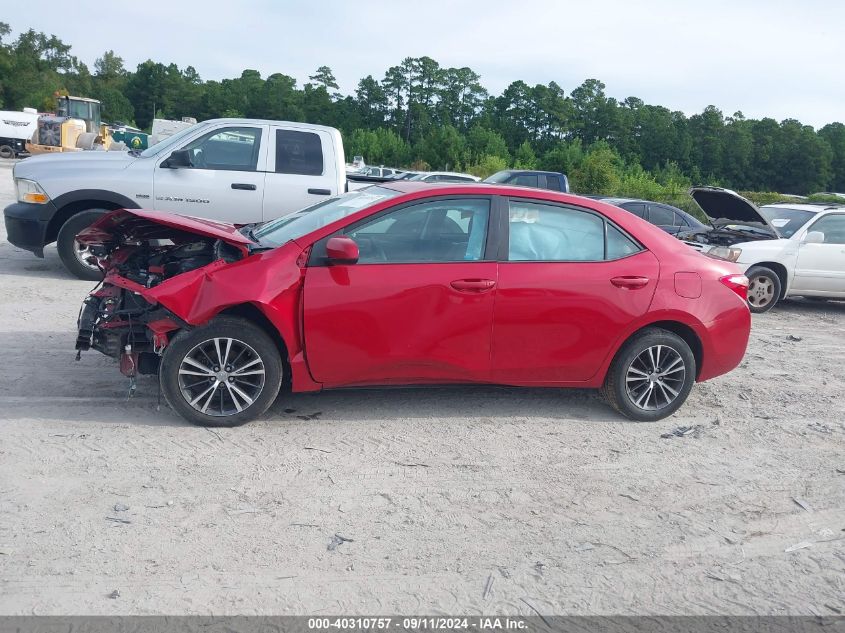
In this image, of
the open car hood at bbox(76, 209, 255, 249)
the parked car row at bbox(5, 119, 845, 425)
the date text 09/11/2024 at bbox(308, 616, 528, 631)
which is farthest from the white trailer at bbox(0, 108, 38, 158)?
the date text 09/11/2024 at bbox(308, 616, 528, 631)

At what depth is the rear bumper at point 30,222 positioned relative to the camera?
8.85m

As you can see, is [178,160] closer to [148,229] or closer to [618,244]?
[148,229]

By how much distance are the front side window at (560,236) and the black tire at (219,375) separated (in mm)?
1842

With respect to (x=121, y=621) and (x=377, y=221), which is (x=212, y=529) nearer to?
(x=121, y=621)

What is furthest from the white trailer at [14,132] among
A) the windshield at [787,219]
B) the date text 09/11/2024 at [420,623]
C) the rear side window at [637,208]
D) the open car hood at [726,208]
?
the date text 09/11/2024 at [420,623]

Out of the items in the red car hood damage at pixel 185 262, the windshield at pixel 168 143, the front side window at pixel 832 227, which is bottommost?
the red car hood damage at pixel 185 262

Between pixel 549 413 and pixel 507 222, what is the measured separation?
1.53 m

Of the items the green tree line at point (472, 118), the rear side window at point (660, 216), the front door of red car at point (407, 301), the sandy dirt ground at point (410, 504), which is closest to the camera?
the sandy dirt ground at point (410, 504)

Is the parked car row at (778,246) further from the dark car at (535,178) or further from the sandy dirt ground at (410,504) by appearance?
the dark car at (535,178)

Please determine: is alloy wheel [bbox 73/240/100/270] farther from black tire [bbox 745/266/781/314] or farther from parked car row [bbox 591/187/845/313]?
black tire [bbox 745/266/781/314]

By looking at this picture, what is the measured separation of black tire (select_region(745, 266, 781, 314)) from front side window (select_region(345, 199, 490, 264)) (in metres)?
7.19

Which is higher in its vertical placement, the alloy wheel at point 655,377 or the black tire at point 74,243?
the black tire at point 74,243

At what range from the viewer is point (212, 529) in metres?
3.83

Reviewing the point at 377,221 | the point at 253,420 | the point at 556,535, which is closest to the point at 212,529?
the point at 253,420
